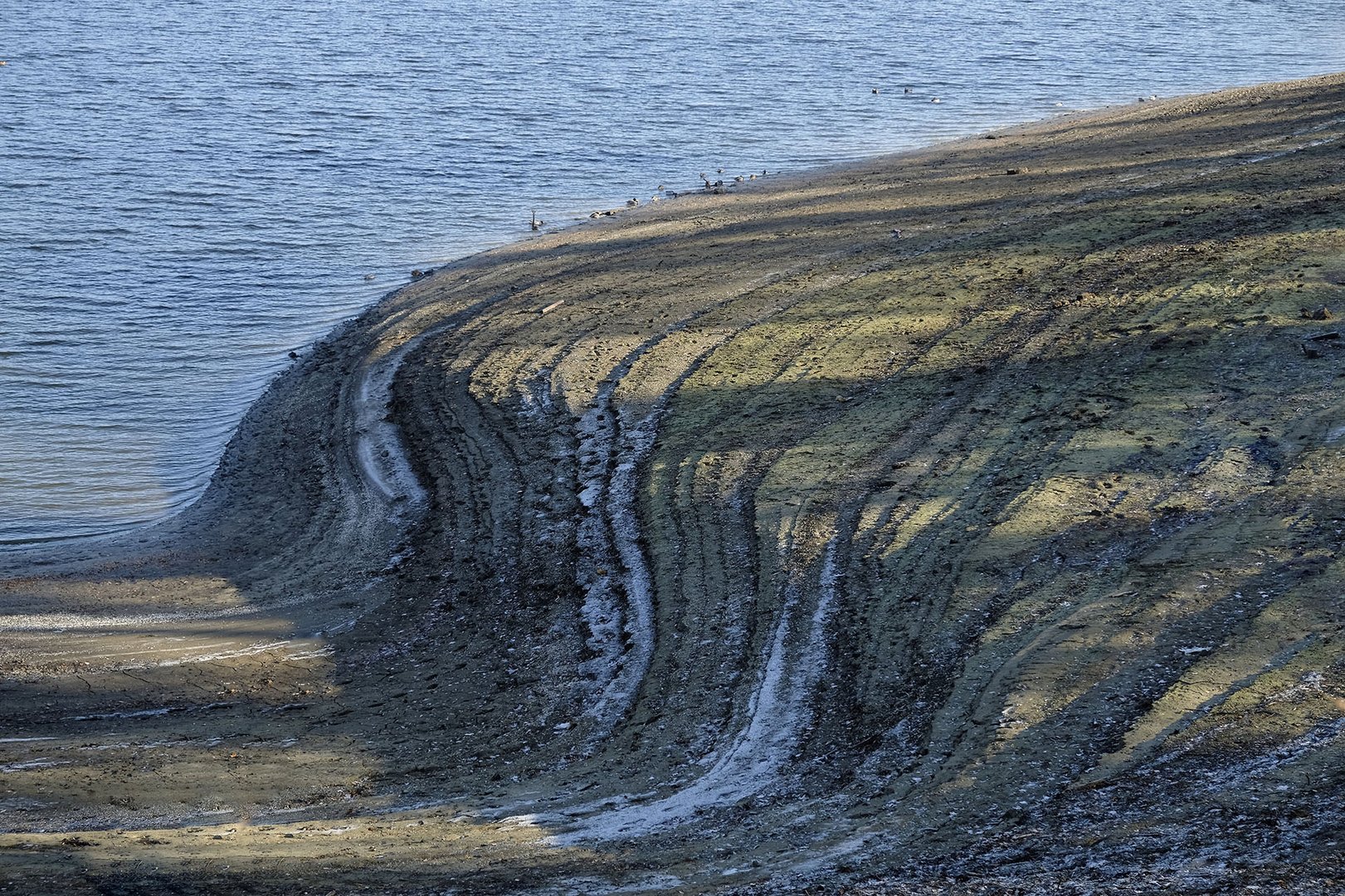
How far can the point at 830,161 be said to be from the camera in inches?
1151

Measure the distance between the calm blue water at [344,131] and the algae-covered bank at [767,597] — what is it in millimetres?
2433

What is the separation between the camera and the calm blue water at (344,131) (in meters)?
19.8

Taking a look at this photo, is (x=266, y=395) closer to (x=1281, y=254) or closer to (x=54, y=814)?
(x=54, y=814)

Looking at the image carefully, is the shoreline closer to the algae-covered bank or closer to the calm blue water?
the calm blue water

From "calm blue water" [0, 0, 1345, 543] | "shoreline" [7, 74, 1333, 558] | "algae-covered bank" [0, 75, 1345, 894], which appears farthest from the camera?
"calm blue water" [0, 0, 1345, 543]

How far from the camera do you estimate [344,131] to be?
32062 millimetres

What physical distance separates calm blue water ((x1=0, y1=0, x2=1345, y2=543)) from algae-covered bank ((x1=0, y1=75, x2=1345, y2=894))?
7.98 feet

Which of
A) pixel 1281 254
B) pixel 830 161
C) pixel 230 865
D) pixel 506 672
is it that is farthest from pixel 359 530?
pixel 830 161

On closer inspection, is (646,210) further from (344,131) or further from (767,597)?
(767,597)

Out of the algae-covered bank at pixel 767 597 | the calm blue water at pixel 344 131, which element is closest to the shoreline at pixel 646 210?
the calm blue water at pixel 344 131

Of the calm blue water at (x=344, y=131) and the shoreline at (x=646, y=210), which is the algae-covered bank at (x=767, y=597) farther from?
the calm blue water at (x=344, y=131)

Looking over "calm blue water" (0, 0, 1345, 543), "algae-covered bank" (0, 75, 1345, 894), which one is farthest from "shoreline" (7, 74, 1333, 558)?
"algae-covered bank" (0, 75, 1345, 894)

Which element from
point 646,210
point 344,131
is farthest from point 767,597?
point 344,131

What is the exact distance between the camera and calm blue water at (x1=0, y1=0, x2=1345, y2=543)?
19.8 metres
